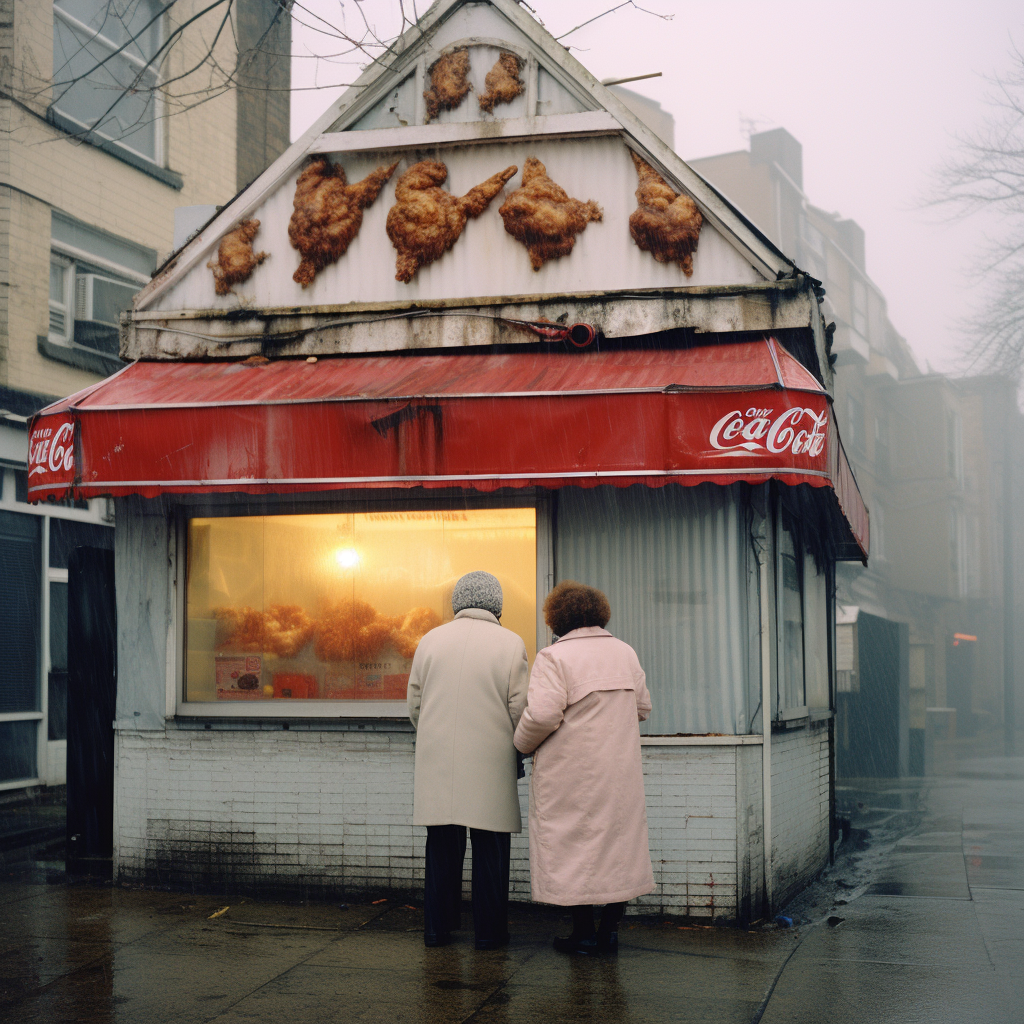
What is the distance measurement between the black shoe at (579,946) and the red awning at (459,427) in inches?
91.8

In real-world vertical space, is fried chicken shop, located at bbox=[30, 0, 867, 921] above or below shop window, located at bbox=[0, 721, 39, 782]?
above

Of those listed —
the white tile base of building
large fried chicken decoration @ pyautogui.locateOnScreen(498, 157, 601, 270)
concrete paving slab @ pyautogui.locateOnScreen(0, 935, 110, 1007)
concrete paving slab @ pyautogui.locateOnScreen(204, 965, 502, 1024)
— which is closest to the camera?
concrete paving slab @ pyautogui.locateOnScreen(204, 965, 502, 1024)

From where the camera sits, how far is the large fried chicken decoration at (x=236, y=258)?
772 cm

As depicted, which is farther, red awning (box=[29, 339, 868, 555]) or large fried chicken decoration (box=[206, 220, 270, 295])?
large fried chicken decoration (box=[206, 220, 270, 295])

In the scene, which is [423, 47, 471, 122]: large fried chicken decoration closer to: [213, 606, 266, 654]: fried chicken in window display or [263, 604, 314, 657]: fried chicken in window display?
[263, 604, 314, 657]: fried chicken in window display

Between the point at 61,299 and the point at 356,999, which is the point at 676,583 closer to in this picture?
the point at 356,999

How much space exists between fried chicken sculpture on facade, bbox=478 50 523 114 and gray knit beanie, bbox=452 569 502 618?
3.31 meters

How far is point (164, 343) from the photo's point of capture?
7750mm

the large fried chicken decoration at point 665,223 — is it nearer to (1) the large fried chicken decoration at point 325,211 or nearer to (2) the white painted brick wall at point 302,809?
(1) the large fried chicken decoration at point 325,211

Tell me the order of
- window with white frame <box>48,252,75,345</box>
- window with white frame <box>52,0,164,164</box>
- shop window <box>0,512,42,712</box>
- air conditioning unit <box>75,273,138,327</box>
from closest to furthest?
shop window <box>0,512,42,712</box> < window with white frame <box>52,0,164,164</box> < window with white frame <box>48,252,75,345</box> < air conditioning unit <box>75,273,138,327</box>

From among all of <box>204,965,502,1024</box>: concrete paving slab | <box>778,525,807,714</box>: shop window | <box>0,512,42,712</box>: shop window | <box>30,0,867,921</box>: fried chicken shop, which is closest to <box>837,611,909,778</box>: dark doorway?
<box>778,525,807,714</box>: shop window

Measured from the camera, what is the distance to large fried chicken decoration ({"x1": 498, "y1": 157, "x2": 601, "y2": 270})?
7188 millimetres

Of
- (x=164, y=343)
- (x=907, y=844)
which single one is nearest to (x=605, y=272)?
(x=164, y=343)

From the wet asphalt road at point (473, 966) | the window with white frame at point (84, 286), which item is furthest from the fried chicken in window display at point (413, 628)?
the window with white frame at point (84, 286)
